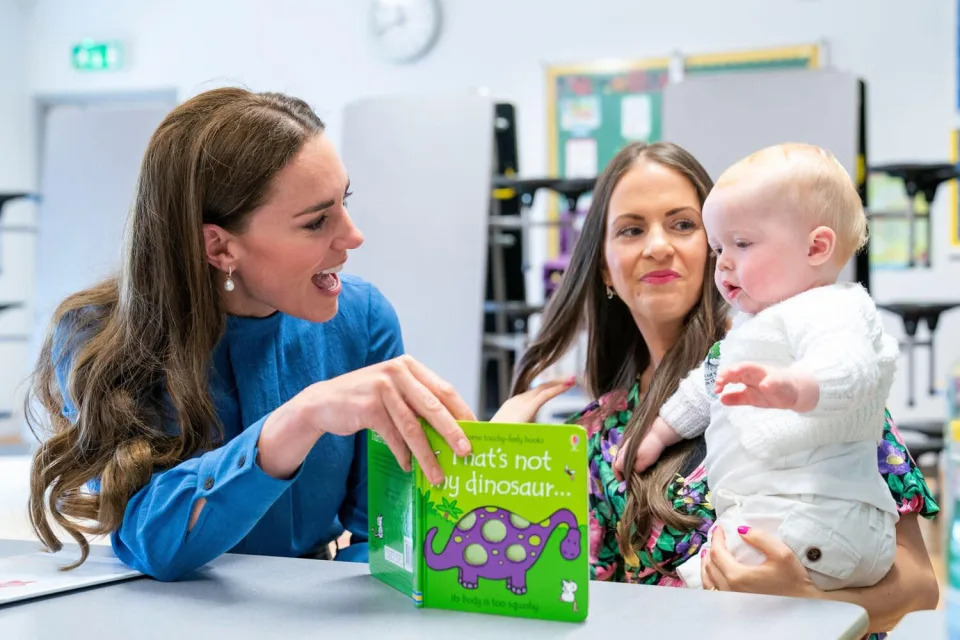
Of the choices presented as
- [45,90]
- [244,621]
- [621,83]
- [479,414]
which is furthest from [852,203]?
[45,90]

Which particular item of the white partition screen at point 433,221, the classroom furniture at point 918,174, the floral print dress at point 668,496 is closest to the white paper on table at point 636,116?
the classroom furniture at point 918,174

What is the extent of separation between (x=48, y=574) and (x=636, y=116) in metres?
6.38

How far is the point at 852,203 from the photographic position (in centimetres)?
133

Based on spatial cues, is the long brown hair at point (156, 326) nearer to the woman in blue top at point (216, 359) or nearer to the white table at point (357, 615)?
the woman in blue top at point (216, 359)

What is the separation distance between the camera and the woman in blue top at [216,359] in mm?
1198

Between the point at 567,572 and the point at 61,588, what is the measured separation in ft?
1.76

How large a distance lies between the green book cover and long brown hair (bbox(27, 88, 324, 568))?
433 mm

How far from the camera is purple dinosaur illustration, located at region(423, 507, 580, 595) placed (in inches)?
38.2

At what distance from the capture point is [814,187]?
4.26 ft

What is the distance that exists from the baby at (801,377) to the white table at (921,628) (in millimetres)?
229

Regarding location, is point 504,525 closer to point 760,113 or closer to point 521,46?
point 760,113

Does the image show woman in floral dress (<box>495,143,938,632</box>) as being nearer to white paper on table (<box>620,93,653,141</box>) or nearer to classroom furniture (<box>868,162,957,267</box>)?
classroom furniture (<box>868,162,957,267</box>)

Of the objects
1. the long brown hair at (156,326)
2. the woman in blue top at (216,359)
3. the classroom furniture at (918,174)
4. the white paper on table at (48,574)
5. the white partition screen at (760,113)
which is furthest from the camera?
the classroom furniture at (918,174)

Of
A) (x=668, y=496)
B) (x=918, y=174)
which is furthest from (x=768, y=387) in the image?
(x=918, y=174)
